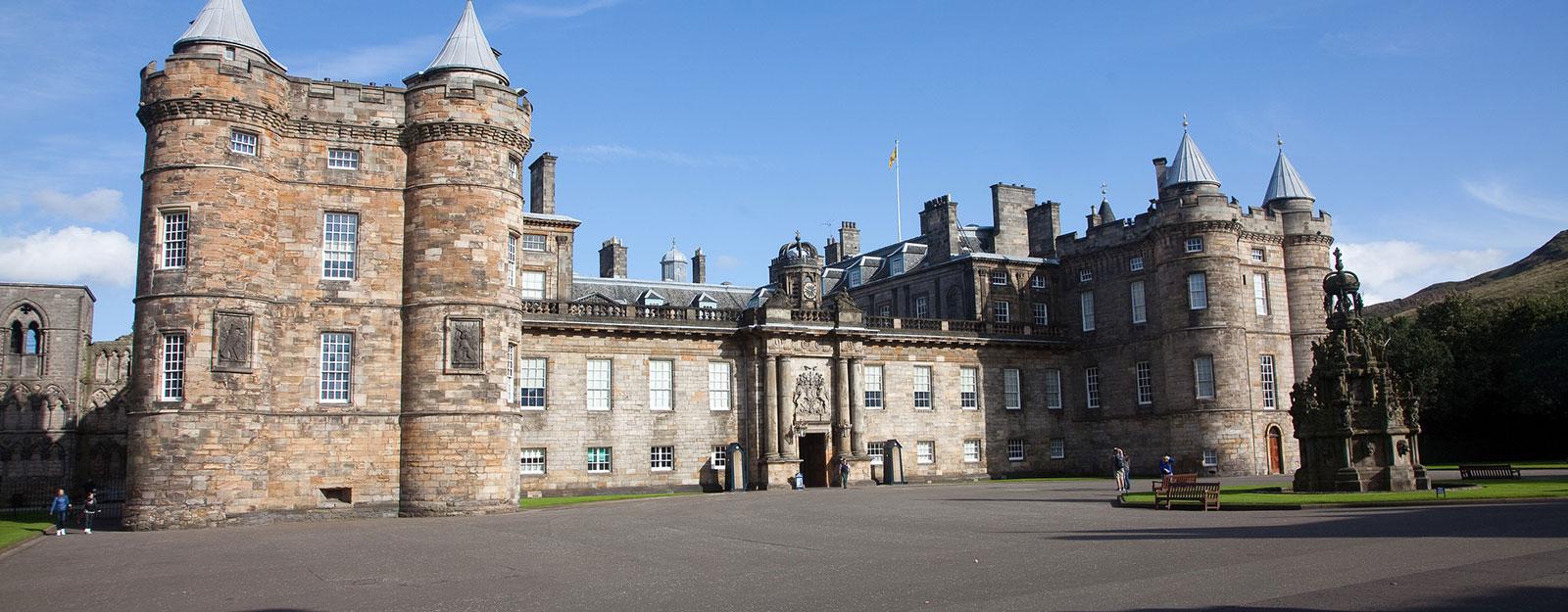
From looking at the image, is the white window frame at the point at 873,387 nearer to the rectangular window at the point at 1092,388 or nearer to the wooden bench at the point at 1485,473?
the rectangular window at the point at 1092,388

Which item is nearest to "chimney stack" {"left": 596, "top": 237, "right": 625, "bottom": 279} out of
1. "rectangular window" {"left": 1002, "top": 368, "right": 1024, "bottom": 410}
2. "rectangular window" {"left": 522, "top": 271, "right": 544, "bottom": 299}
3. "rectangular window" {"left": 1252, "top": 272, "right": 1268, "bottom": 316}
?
"rectangular window" {"left": 522, "top": 271, "right": 544, "bottom": 299}

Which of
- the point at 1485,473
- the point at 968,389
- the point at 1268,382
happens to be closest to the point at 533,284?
the point at 968,389

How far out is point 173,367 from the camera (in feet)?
91.2

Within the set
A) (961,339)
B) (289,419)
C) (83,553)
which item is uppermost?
(961,339)

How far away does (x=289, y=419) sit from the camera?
29250mm

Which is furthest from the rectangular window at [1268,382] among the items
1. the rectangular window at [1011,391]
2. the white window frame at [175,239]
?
the white window frame at [175,239]

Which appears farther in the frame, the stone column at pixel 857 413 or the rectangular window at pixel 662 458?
the stone column at pixel 857 413

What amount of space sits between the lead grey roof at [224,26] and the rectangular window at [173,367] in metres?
→ 8.12

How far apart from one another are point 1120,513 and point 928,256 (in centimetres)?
3214

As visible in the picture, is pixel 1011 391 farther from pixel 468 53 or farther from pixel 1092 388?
pixel 468 53

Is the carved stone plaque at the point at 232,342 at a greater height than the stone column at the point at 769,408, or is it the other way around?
the carved stone plaque at the point at 232,342

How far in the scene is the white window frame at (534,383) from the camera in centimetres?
3853

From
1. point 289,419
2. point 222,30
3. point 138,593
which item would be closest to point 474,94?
point 222,30

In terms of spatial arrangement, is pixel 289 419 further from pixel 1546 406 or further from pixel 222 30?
pixel 1546 406
